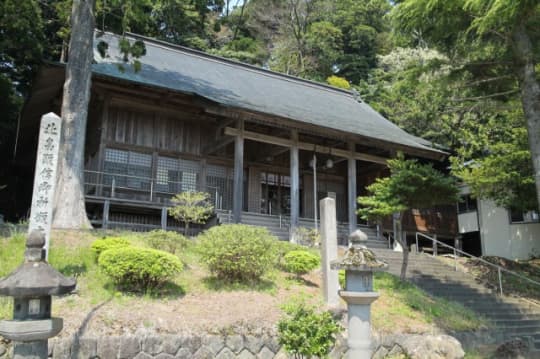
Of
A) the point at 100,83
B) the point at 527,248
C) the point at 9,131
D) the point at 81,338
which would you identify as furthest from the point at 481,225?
the point at 9,131

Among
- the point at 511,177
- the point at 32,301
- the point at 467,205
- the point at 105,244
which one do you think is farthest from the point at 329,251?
the point at 467,205

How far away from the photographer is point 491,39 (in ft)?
35.0

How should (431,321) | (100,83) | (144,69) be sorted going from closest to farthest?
(431,321) < (100,83) < (144,69)

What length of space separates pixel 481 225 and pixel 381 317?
14.8m

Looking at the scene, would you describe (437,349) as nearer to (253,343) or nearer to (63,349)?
(253,343)

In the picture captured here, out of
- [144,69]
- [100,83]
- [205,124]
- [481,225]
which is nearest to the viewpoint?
[100,83]

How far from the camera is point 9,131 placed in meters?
19.7

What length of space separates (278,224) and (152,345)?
956cm

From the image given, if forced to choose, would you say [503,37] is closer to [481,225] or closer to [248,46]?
[481,225]

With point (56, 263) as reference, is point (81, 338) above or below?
below

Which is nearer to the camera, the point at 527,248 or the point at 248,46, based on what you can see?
the point at 527,248

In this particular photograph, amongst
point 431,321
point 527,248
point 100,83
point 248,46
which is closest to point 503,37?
point 431,321

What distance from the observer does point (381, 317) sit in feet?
30.0

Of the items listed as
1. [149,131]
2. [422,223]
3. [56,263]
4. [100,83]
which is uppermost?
[100,83]
